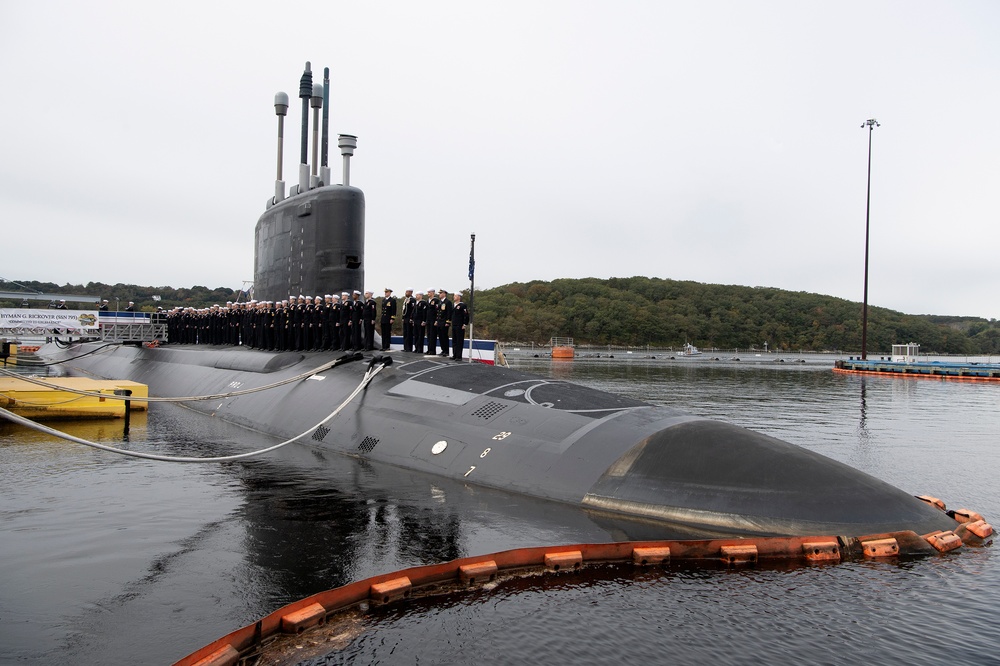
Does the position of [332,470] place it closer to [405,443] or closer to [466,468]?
[405,443]

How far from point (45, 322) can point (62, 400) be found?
34043 mm

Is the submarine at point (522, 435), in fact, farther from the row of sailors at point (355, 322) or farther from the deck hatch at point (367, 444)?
the row of sailors at point (355, 322)

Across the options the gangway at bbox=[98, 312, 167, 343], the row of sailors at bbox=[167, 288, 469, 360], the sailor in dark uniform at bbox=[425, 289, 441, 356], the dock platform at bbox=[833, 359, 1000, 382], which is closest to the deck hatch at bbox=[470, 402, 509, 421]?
the row of sailors at bbox=[167, 288, 469, 360]

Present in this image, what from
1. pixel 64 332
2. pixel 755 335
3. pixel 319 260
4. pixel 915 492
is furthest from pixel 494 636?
→ pixel 755 335

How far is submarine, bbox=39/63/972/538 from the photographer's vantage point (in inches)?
280

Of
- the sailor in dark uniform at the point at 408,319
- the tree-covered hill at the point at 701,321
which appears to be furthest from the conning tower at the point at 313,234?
the tree-covered hill at the point at 701,321

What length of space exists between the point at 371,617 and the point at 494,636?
92 centimetres

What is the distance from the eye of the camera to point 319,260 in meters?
15.8

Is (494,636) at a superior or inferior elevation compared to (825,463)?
inferior

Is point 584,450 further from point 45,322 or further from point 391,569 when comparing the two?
point 45,322

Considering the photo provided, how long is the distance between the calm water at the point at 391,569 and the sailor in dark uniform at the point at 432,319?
14.9 ft

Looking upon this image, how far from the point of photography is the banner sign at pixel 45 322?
4162 centimetres

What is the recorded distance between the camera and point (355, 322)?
48.5ft

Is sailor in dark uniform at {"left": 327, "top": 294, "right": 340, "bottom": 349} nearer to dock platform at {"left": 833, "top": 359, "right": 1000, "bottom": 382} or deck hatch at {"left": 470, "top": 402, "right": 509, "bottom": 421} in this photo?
deck hatch at {"left": 470, "top": 402, "right": 509, "bottom": 421}
